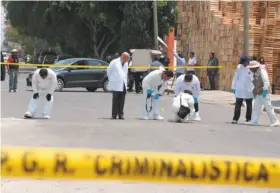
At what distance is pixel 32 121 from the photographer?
13023mm

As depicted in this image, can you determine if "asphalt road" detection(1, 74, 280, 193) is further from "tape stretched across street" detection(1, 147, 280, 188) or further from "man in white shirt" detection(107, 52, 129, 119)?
"tape stretched across street" detection(1, 147, 280, 188)

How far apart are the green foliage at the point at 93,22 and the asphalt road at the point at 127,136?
948 inches

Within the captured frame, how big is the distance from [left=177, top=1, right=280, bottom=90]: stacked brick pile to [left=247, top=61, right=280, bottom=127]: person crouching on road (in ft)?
33.8

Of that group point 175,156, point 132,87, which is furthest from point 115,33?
point 175,156

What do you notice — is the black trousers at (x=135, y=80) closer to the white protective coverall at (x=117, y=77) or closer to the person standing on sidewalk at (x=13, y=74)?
Answer: the person standing on sidewalk at (x=13, y=74)

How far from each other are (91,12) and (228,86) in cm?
1942

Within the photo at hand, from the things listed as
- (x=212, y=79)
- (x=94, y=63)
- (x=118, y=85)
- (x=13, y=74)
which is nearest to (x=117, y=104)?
(x=118, y=85)

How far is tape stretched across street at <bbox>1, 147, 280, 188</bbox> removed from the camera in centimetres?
313

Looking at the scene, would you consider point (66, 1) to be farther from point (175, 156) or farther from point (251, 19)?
point (175, 156)

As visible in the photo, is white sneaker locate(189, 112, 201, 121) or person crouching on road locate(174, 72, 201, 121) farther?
white sneaker locate(189, 112, 201, 121)

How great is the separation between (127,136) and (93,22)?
3763 centimetres

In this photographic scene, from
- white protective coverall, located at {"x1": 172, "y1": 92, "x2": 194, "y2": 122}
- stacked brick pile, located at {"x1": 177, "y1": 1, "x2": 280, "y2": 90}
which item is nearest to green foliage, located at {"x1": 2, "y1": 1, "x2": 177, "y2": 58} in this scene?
stacked brick pile, located at {"x1": 177, "y1": 1, "x2": 280, "y2": 90}

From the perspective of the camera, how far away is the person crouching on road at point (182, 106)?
539 inches

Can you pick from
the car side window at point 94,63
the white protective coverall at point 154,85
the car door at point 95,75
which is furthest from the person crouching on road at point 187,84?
the car side window at point 94,63
